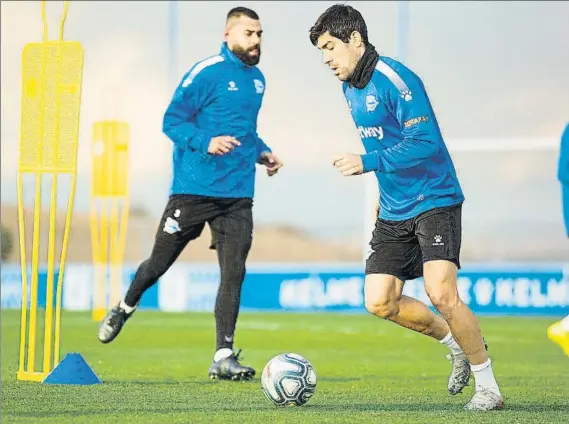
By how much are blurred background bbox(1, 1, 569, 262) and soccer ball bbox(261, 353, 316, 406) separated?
34.8 feet

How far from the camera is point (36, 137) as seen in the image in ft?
21.9

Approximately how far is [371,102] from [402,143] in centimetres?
27

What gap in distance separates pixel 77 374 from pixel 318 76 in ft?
40.6

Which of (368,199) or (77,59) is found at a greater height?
(77,59)

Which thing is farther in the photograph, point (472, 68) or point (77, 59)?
point (472, 68)

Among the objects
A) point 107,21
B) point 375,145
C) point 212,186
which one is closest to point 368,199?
point 107,21

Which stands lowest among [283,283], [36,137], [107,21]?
[283,283]

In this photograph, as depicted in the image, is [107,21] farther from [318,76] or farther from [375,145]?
[375,145]

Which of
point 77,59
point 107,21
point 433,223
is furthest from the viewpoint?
point 107,21

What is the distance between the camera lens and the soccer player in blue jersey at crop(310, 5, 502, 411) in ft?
18.6

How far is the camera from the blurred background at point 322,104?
1734 cm

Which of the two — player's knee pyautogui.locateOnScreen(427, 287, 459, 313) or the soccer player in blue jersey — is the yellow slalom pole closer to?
the soccer player in blue jersey

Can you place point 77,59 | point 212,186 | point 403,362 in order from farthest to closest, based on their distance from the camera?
point 403,362 < point 212,186 < point 77,59

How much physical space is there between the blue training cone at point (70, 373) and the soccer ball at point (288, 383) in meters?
1.24
